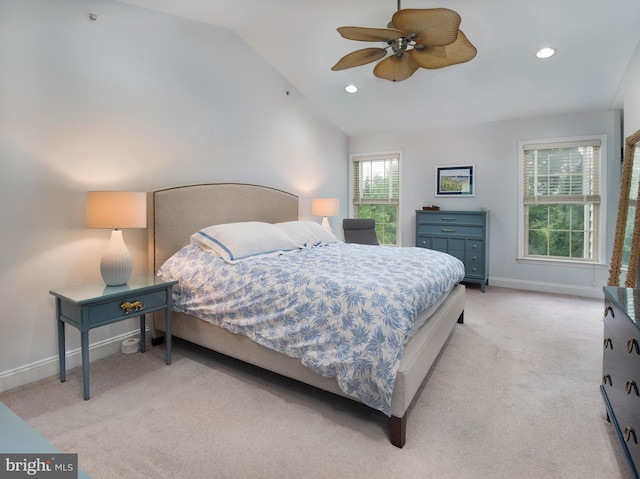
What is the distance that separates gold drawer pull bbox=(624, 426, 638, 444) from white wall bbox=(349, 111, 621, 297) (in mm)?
3565

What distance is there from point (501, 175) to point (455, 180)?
0.59 metres

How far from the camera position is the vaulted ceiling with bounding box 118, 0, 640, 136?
2982mm

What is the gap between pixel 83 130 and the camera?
2.59 metres

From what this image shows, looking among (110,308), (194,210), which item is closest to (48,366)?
(110,308)

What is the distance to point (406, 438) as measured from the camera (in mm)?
1796

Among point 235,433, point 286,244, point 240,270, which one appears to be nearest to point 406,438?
point 235,433

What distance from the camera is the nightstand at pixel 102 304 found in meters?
2.13

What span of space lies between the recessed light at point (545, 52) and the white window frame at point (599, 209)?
142 centimetres

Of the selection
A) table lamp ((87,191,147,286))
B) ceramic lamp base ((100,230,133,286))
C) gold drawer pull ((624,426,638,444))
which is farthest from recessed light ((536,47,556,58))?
ceramic lamp base ((100,230,133,286))

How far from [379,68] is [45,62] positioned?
7.76ft

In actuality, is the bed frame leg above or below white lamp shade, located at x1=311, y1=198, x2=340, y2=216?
below

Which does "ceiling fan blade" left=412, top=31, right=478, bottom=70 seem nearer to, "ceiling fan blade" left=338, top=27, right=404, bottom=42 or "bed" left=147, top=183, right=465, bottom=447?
"ceiling fan blade" left=338, top=27, right=404, bottom=42

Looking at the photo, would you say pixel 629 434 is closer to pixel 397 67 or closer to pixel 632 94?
pixel 397 67

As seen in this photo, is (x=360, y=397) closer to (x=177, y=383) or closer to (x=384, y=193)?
(x=177, y=383)
